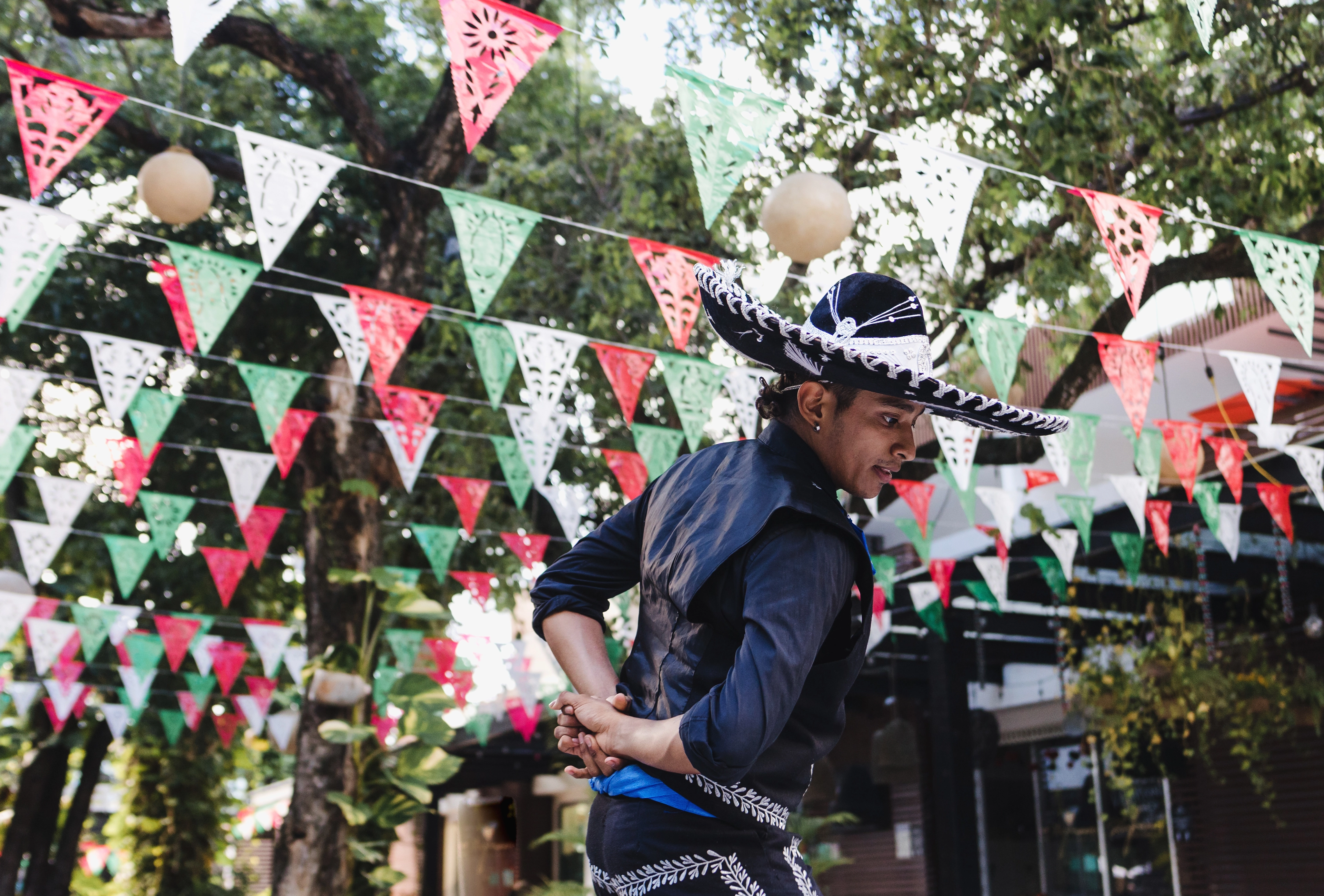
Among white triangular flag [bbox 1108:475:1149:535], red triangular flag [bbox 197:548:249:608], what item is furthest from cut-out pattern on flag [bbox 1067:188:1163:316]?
red triangular flag [bbox 197:548:249:608]

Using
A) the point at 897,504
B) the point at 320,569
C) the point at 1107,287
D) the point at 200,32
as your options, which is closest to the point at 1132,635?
the point at 1107,287

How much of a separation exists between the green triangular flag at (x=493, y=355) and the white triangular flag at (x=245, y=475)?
205 cm

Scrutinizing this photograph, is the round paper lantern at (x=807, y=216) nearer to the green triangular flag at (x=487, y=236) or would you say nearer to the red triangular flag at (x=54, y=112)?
the green triangular flag at (x=487, y=236)

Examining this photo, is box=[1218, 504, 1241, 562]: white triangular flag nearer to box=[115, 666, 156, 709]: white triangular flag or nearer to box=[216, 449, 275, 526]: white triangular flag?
box=[216, 449, 275, 526]: white triangular flag

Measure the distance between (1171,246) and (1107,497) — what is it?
247 cm

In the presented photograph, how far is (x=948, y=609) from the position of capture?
10656 mm

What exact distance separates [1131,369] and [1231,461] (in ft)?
5.68

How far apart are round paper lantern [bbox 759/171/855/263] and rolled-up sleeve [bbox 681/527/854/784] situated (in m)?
3.91

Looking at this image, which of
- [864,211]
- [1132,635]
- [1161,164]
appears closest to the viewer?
[1161,164]

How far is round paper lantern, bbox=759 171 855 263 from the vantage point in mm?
5102

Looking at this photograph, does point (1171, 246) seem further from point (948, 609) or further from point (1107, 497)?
point (948, 609)

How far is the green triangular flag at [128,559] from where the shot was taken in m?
8.52

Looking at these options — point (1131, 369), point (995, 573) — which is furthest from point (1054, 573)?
point (1131, 369)

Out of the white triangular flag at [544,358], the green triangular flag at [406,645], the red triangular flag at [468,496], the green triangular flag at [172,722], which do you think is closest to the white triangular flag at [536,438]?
the white triangular flag at [544,358]
